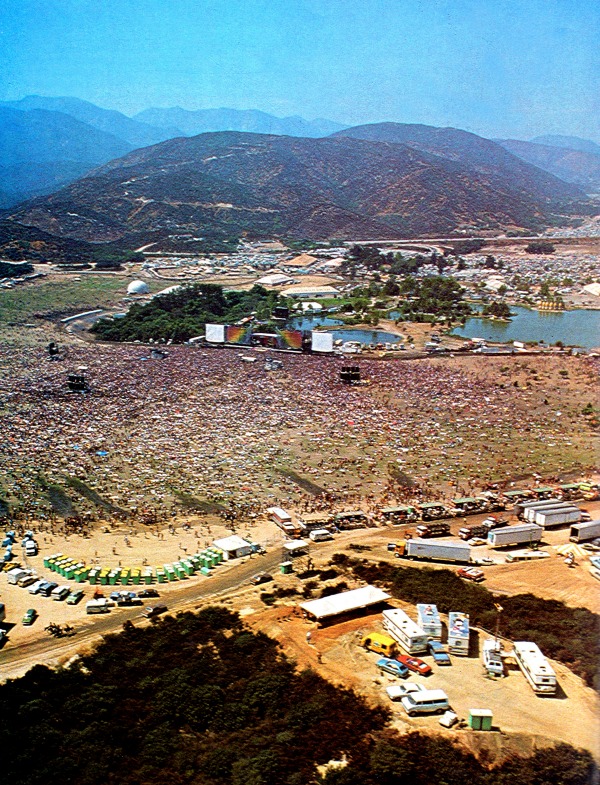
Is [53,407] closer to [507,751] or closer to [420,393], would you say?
[420,393]

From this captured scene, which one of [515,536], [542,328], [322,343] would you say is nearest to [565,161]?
[542,328]

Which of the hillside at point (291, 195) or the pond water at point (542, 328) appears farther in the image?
the hillside at point (291, 195)

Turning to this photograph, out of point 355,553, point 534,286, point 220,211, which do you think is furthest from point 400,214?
point 355,553

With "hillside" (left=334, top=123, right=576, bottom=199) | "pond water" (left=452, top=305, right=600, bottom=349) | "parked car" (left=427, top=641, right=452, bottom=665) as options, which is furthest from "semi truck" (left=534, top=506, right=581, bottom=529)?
"hillside" (left=334, top=123, right=576, bottom=199)

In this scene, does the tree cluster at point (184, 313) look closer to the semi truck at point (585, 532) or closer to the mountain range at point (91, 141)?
the semi truck at point (585, 532)

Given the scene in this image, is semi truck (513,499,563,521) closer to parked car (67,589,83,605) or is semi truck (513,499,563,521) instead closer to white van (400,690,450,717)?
white van (400,690,450,717)

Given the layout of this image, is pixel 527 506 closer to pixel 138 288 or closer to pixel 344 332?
pixel 344 332

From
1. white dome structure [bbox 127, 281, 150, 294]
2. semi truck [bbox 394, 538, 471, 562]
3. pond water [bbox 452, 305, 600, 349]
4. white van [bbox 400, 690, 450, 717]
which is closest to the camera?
white van [bbox 400, 690, 450, 717]

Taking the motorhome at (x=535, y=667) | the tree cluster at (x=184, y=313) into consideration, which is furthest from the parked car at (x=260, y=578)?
the tree cluster at (x=184, y=313)
